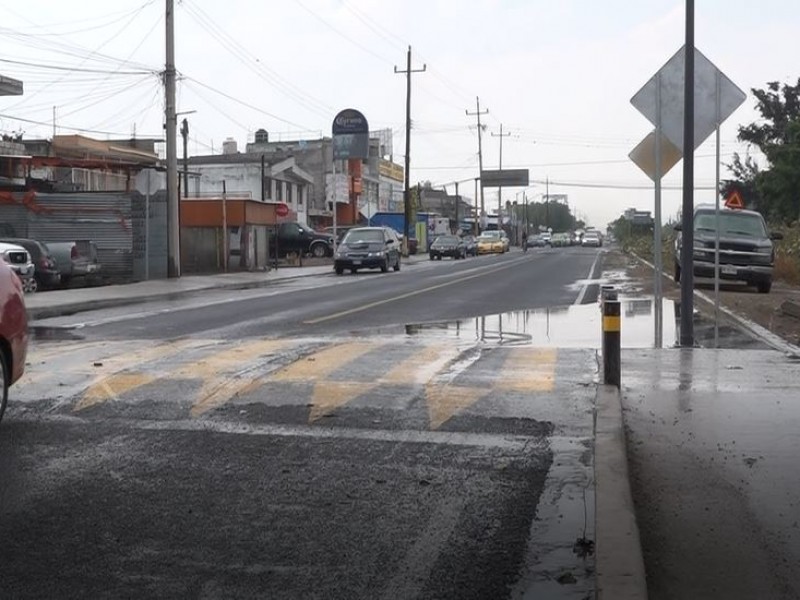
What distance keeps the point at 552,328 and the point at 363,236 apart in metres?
23.2

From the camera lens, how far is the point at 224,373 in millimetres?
10734

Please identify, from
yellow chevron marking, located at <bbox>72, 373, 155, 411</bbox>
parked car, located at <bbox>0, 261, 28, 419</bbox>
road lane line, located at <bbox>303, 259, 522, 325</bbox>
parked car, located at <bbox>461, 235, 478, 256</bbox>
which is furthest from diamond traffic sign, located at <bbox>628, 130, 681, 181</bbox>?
parked car, located at <bbox>461, 235, 478, 256</bbox>

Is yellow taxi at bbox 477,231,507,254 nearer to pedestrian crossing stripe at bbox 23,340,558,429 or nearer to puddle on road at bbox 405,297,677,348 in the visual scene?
puddle on road at bbox 405,297,677,348

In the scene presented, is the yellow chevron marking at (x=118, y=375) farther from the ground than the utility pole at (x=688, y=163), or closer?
closer

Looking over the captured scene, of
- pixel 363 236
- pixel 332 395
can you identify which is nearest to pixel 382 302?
pixel 332 395

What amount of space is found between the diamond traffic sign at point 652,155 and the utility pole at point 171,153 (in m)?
20.8

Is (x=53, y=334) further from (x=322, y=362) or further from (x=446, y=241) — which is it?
(x=446, y=241)

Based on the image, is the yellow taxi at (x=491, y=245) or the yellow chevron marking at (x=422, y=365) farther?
the yellow taxi at (x=491, y=245)

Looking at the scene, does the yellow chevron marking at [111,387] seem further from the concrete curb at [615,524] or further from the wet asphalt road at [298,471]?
the concrete curb at [615,524]

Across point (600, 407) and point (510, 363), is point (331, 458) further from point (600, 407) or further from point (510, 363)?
point (510, 363)

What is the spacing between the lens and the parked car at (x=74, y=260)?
27672 mm

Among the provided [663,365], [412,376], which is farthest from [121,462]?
[663,365]

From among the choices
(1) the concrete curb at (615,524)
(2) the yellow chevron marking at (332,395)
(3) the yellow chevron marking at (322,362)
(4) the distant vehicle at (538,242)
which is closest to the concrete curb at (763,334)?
(3) the yellow chevron marking at (322,362)

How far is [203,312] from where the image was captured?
19.2 meters
